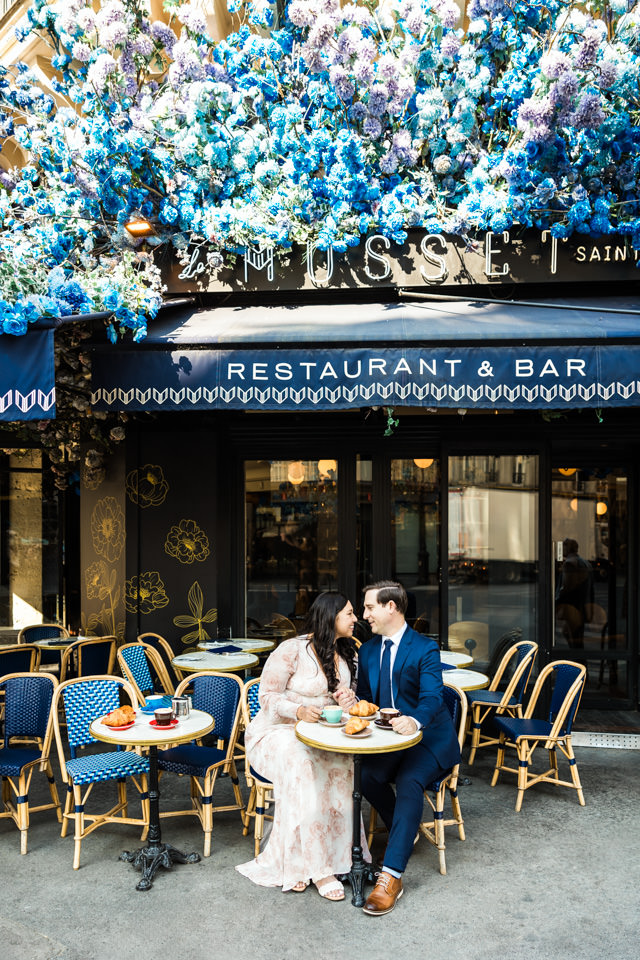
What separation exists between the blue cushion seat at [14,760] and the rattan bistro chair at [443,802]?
7.46 feet

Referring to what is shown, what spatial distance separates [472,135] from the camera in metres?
6.89

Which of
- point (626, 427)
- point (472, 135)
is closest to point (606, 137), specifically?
point (472, 135)

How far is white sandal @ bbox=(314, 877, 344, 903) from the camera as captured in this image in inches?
164

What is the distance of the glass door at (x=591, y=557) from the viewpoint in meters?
8.16

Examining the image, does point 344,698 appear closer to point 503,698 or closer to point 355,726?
point 355,726

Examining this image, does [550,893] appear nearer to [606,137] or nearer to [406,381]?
[406,381]

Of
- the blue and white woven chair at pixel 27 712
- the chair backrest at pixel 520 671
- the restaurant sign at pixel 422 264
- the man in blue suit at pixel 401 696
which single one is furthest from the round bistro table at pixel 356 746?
the restaurant sign at pixel 422 264

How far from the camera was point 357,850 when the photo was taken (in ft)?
13.9

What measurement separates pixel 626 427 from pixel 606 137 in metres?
2.85

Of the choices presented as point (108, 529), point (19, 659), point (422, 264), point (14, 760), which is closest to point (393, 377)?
point (422, 264)

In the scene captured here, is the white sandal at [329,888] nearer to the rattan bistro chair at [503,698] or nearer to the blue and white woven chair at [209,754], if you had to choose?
the blue and white woven chair at [209,754]

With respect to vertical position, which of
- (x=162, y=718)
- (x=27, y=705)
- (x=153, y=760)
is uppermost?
(x=162, y=718)

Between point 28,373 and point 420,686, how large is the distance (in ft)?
10.9

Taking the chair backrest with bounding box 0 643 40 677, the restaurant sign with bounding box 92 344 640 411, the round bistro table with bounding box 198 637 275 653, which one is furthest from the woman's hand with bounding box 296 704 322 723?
the chair backrest with bounding box 0 643 40 677
